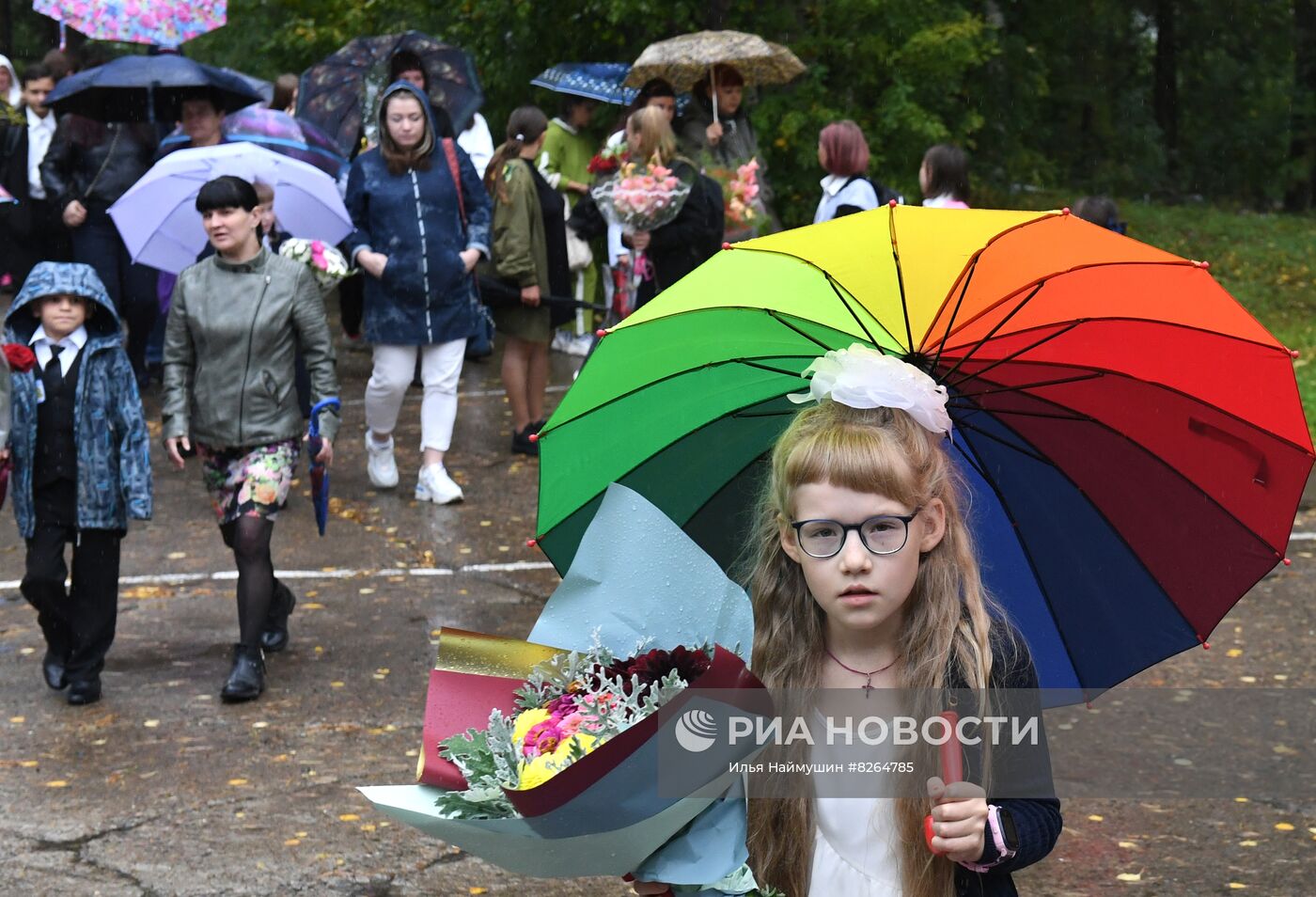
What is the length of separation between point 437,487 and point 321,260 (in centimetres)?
188

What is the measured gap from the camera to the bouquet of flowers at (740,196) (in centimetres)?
1105

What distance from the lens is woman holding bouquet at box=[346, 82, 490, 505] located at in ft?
31.3

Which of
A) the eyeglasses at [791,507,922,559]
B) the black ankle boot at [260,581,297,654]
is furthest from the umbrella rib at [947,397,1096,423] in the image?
the black ankle boot at [260,581,297,654]

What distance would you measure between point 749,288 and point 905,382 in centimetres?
50

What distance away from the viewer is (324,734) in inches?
255

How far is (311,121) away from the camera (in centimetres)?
1333

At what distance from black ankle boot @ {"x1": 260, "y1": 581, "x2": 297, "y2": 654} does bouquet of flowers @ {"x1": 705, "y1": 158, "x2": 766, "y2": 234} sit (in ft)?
14.5

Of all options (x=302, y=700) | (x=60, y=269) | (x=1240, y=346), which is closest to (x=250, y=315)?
(x=60, y=269)

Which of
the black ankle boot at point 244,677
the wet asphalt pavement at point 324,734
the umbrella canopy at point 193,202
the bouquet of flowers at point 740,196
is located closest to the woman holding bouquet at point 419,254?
the umbrella canopy at point 193,202

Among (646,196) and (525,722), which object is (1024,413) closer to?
(525,722)

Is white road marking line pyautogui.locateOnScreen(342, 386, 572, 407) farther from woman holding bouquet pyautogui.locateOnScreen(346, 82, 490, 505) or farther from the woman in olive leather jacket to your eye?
the woman in olive leather jacket

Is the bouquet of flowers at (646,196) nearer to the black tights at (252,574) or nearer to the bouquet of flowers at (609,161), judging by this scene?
the bouquet of flowers at (609,161)

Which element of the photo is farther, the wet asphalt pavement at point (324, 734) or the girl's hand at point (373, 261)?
the girl's hand at point (373, 261)

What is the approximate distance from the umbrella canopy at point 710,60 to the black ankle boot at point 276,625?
6961mm
